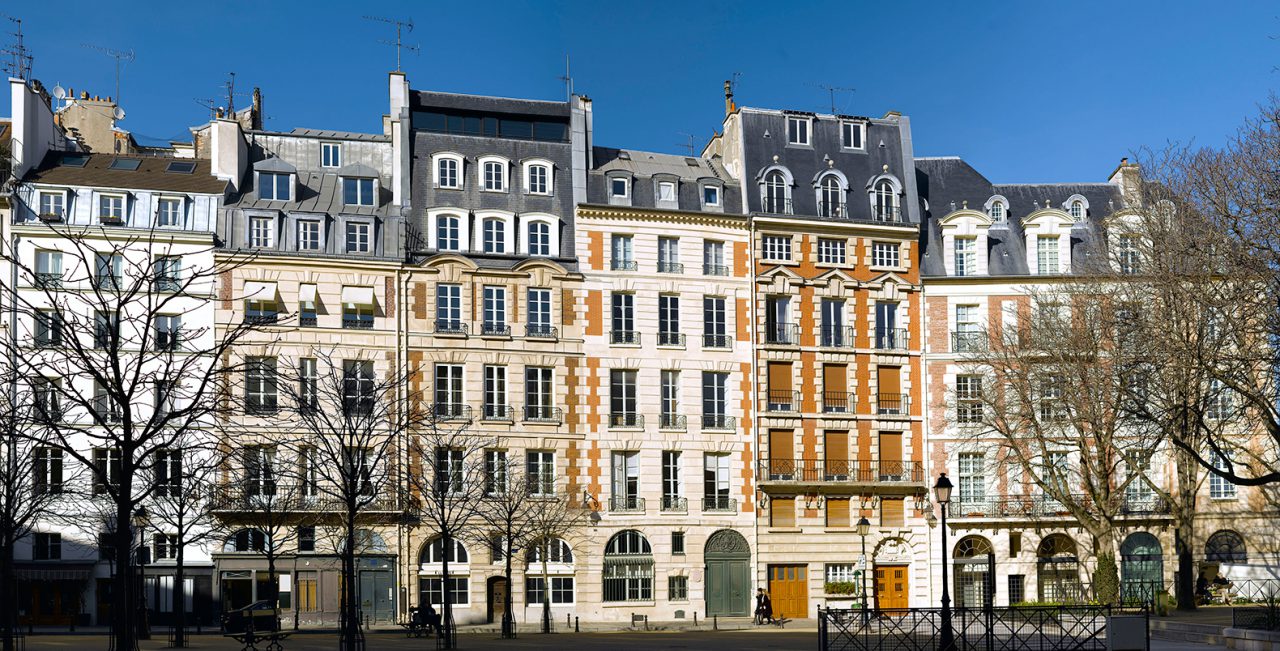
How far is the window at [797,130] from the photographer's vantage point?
57.5m

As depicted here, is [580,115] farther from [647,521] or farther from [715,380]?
[647,521]

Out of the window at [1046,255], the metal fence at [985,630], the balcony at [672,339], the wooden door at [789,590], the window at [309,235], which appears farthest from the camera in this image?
the window at [1046,255]

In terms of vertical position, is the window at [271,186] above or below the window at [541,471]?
above

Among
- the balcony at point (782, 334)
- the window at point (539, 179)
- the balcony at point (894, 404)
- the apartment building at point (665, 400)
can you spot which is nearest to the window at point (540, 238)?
the apartment building at point (665, 400)

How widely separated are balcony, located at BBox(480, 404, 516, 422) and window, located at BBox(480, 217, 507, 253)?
5.70m

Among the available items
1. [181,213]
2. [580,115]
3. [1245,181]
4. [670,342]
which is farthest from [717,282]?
[1245,181]

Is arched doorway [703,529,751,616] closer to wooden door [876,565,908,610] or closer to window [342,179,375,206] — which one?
wooden door [876,565,908,610]

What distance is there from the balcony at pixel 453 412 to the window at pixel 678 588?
9.48m

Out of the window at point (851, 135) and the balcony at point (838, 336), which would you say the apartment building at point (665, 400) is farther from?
the window at point (851, 135)

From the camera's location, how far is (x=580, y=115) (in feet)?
181

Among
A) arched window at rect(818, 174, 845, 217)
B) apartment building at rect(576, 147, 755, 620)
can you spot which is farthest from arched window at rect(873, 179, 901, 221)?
apartment building at rect(576, 147, 755, 620)

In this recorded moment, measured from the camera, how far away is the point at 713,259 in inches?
2156

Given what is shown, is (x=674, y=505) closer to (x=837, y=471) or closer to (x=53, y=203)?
(x=837, y=471)

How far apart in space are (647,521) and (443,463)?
7693 mm
